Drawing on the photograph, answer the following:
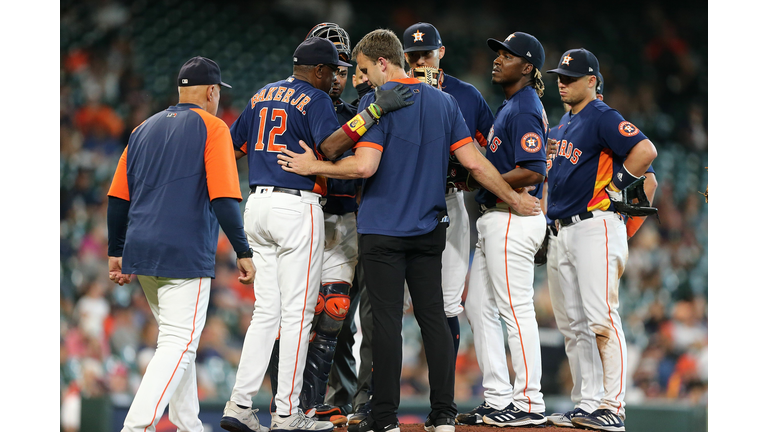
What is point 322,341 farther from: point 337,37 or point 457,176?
point 337,37

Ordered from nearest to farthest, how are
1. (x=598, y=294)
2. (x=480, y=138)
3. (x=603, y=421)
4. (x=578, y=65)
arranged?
(x=603, y=421) → (x=598, y=294) → (x=578, y=65) → (x=480, y=138)

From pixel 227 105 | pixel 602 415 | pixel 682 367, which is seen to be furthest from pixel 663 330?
pixel 227 105

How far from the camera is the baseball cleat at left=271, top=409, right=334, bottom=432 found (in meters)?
3.42

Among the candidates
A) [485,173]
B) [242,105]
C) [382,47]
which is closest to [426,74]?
[382,47]

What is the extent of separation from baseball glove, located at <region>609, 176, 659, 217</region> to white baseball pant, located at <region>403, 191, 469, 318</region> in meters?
0.94

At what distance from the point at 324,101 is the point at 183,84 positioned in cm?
79

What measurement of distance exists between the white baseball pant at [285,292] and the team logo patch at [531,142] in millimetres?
1209

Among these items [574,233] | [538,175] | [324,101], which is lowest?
[574,233]

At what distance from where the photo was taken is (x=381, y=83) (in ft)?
11.3

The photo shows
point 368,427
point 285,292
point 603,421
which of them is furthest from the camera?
point 603,421

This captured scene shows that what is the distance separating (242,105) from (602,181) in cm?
686

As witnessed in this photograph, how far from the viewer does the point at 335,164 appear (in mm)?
3395

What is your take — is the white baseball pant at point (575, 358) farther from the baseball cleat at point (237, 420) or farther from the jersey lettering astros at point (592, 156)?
the baseball cleat at point (237, 420)

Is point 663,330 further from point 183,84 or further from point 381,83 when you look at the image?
point 183,84
